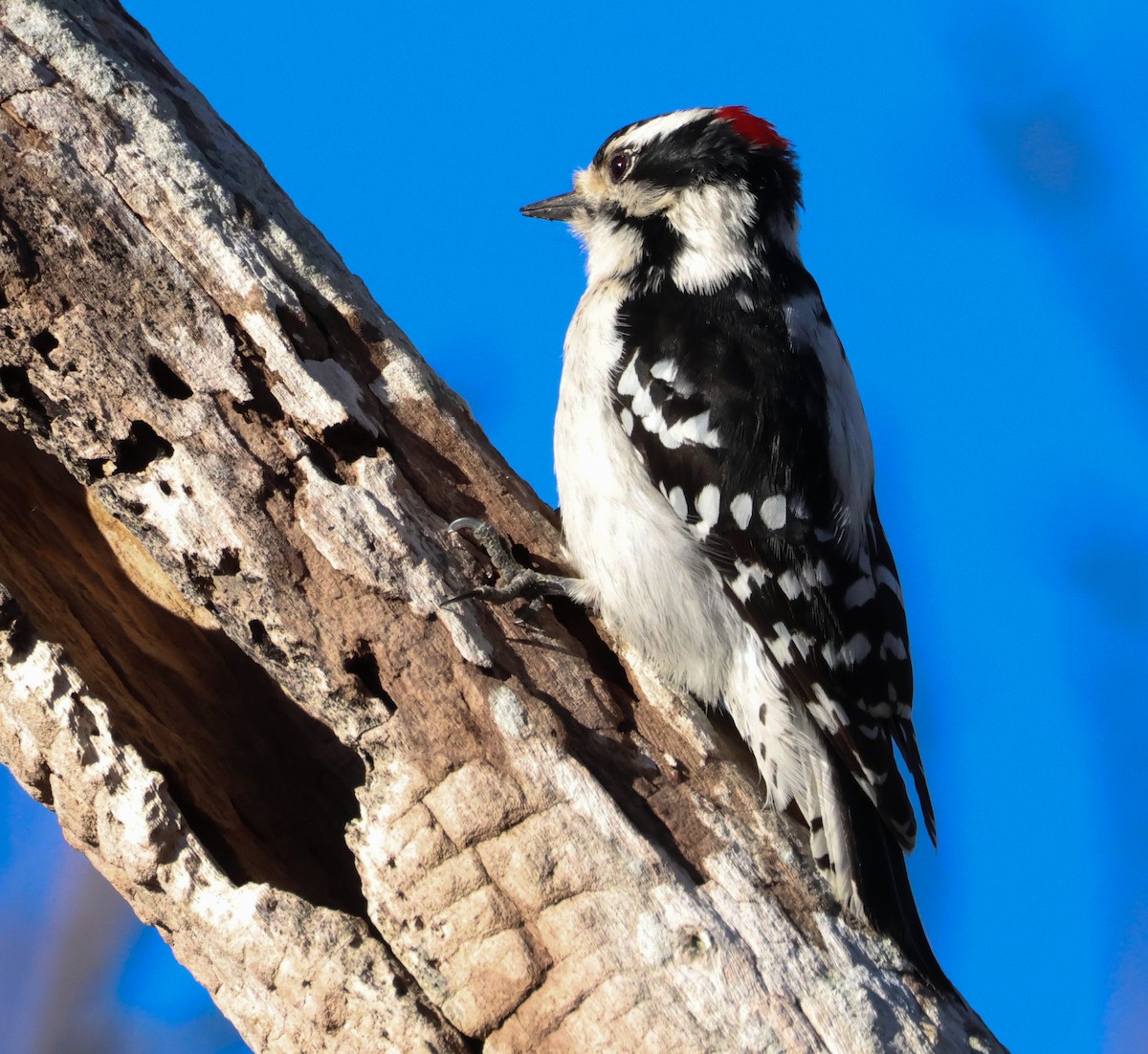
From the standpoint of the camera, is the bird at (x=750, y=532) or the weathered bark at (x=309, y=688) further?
the bird at (x=750, y=532)

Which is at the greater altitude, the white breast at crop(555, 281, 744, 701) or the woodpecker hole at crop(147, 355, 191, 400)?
the white breast at crop(555, 281, 744, 701)

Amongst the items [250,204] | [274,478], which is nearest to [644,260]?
[250,204]

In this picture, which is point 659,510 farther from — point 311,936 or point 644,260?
point 311,936

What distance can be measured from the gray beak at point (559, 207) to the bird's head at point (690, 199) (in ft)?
0.07

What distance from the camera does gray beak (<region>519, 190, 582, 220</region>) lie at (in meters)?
2.88

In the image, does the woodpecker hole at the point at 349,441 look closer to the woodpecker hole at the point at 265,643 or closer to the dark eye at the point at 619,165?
the woodpecker hole at the point at 265,643

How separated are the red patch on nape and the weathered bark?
973mm

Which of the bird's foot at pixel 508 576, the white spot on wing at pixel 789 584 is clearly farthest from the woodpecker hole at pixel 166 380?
the white spot on wing at pixel 789 584

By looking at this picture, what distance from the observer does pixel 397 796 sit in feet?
6.19

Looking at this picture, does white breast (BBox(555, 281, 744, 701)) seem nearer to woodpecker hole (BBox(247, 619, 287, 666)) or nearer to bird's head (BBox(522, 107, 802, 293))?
bird's head (BBox(522, 107, 802, 293))

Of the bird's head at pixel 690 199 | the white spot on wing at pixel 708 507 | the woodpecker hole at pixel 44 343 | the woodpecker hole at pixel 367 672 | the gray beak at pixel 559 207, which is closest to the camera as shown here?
the woodpecker hole at pixel 367 672

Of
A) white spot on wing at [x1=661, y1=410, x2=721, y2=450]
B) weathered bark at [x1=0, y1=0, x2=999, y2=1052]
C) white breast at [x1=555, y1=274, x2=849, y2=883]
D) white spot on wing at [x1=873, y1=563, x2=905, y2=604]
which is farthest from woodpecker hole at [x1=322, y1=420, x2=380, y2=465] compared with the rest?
white spot on wing at [x1=873, y1=563, x2=905, y2=604]

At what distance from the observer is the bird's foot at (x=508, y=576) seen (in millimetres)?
2141

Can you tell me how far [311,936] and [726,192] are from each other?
70.6 inches
